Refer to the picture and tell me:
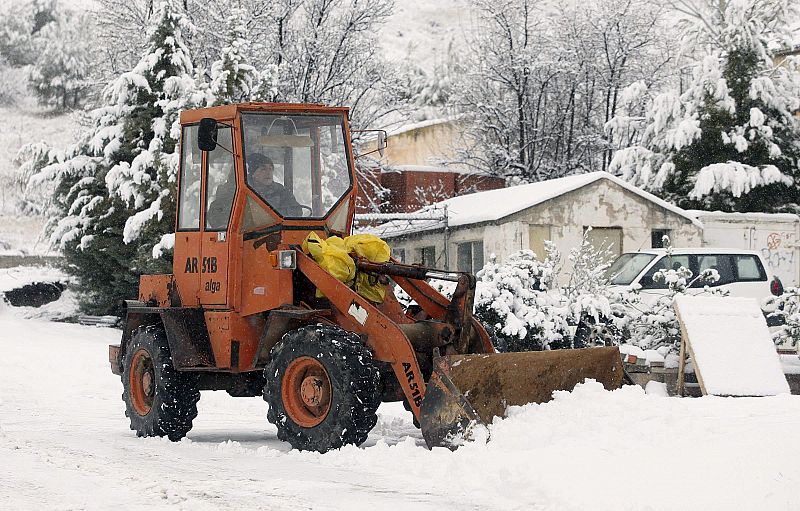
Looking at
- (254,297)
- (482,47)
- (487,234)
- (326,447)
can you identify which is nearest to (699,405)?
(326,447)

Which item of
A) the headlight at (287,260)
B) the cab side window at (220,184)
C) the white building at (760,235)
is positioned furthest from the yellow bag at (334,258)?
the white building at (760,235)

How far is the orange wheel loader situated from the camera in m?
8.95

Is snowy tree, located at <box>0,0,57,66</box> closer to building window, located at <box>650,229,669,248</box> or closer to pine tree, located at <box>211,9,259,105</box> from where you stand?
pine tree, located at <box>211,9,259,105</box>

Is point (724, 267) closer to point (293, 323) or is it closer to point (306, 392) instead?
point (293, 323)

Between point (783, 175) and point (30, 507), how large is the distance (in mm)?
30102

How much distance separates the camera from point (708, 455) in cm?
764

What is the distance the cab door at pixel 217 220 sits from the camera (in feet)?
34.6

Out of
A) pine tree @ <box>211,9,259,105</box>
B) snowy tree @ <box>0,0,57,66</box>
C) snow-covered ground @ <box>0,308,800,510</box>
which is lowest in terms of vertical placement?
snow-covered ground @ <box>0,308,800,510</box>

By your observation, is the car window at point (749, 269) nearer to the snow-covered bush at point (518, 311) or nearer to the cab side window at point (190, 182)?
the snow-covered bush at point (518, 311)

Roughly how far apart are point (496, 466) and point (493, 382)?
4.35ft

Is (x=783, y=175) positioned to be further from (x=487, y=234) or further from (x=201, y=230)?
(x=201, y=230)

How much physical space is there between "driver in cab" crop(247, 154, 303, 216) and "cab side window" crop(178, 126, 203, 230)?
851 millimetres

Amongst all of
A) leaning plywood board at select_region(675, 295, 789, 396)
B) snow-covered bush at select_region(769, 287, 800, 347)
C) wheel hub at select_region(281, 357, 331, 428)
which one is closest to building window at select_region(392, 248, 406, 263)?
snow-covered bush at select_region(769, 287, 800, 347)

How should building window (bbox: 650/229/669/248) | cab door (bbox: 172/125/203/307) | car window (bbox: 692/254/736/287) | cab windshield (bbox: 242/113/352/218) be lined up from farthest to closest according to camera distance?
building window (bbox: 650/229/669/248) → car window (bbox: 692/254/736/287) → cab door (bbox: 172/125/203/307) → cab windshield (bbox: 242/113/352/218)
